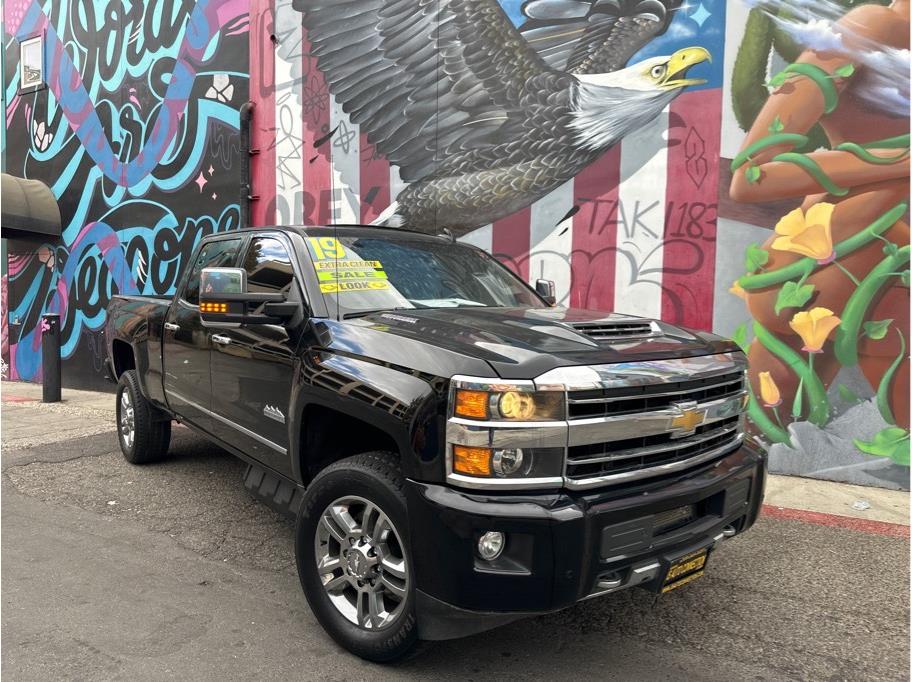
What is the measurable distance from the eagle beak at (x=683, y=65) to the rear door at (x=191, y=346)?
4254mm

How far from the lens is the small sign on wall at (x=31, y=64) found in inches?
463

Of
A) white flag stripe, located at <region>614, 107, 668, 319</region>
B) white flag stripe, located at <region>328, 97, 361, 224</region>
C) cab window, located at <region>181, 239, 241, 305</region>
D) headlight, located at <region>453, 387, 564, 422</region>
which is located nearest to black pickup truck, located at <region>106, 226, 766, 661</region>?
headlight, located at <region>453, 387, 564, 422</region>

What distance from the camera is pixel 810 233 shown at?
18.9ft

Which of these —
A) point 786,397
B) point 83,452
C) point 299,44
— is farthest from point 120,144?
point 786,397

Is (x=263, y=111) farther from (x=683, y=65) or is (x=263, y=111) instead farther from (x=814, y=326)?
(x=814, y=326)

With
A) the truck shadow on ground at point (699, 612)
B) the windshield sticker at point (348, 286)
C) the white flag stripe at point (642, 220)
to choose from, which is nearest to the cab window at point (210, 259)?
the windshield sticker at point (348, 286)

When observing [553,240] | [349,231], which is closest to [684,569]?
[349,231]

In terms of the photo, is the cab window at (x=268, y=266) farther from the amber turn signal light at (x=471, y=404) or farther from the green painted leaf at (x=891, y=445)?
the green painted leaf at (x=891, y=445)

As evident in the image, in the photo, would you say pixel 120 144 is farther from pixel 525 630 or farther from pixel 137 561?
pixel 525 630

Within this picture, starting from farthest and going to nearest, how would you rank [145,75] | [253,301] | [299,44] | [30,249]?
[30,249], [145,75], [299,44], [253,301]

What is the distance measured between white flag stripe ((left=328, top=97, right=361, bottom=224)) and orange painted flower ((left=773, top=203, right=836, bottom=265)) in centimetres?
466

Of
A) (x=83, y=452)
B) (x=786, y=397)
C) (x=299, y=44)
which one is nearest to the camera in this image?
(x=786, y=397)

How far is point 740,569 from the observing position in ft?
12.7

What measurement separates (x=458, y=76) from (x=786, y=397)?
474 cm
